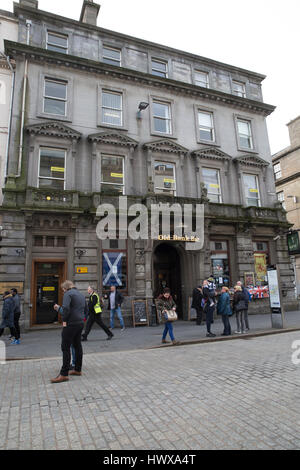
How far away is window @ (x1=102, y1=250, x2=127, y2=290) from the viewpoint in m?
15.8

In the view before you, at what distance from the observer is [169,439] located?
3.47m

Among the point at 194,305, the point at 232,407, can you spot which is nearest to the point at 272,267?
the point at 194,305

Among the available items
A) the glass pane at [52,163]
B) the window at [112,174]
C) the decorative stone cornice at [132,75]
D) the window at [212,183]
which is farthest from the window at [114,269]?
the decorative stone cornice at [132,75]

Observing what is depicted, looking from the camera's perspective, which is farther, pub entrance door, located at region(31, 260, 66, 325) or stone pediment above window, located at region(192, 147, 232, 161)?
stone pediment above window, located at region(192, 147, 232, 161)

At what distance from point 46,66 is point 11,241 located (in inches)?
420

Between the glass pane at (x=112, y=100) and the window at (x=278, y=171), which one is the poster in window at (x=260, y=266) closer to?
the glass pane at (x=112, y=100)

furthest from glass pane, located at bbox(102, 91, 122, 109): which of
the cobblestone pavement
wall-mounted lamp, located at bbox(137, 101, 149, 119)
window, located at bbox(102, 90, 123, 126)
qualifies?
the cobblestone pavement

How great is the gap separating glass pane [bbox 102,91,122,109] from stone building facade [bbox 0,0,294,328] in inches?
3.3

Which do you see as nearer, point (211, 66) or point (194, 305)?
point (194, 305)

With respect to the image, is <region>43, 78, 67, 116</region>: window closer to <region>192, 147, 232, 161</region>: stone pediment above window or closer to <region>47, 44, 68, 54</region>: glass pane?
<region>47, 44, 68, 54</region>: glass pane

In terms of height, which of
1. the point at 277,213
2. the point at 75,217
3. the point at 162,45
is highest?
the point at 162,45

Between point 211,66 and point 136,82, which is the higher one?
point 211,66

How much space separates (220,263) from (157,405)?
1491 cm
